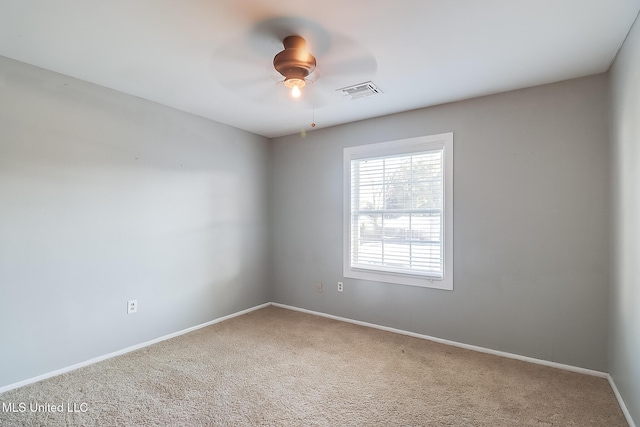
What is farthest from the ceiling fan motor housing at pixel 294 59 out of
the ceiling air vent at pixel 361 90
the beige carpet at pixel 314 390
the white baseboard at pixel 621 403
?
the white baseboard at pixel 621 403

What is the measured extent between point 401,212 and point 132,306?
2.85m

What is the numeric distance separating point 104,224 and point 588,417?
386 centimetres

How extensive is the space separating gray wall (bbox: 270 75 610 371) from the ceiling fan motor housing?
1.66m

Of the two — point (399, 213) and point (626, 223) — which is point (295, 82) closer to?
point (399, 213)

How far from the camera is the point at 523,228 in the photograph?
9.05ft

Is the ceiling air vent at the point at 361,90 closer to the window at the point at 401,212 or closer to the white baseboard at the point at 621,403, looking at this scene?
the window at the point at 401,212

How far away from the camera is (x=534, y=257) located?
2.71m

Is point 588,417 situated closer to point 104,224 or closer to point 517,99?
point 517,99

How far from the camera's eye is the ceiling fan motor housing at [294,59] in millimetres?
2006

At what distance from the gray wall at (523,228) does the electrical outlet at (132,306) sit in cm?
235

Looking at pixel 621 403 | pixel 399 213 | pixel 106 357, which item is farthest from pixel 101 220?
pixel 621 403

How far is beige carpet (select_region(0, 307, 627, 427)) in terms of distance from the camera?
196cm

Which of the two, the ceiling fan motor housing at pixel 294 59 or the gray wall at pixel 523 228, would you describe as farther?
the gray wall at pixel 523 228

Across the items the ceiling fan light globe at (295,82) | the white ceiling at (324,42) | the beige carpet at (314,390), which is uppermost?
the white ceiling at (324,42)
